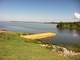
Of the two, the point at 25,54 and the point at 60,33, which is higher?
the point at 25,54

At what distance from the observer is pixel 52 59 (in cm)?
384

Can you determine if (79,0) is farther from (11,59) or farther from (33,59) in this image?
(11,59)

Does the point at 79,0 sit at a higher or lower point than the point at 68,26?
higher

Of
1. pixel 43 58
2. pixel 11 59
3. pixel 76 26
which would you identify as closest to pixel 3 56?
pixel 11 59

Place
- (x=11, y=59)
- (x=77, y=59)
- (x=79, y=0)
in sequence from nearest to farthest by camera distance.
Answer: (x=11, y=59) → (x=77, y=59) → (x=79, y=0)

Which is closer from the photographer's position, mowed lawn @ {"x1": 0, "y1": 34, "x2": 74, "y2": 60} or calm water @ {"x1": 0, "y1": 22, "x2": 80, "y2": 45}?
mowed lawn @ {"x1": 0, "y1": 34, "x2": 74, "y2": 60}

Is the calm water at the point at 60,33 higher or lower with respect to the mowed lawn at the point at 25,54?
lower

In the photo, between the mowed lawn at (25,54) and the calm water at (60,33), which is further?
the calm water at (60,33)

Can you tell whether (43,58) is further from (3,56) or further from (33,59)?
(3,56)

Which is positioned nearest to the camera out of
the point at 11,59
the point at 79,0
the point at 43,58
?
the point at 11,59

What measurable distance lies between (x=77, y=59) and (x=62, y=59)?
484mm

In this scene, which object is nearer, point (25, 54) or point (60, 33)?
point (25, 54)

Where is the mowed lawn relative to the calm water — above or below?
above

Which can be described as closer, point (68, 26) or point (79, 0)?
point (79, 0)
